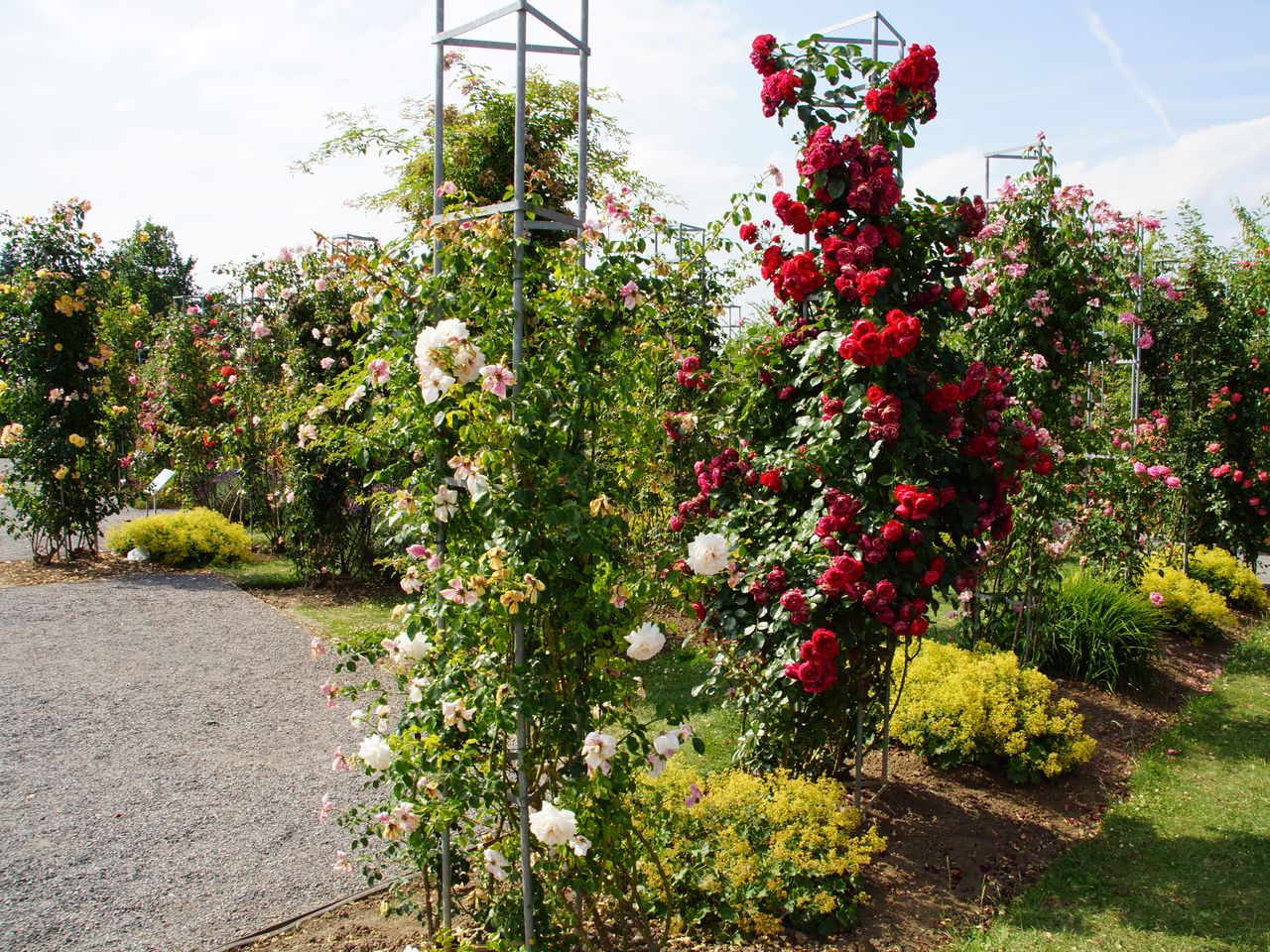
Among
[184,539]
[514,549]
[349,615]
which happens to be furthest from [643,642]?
[184,539]

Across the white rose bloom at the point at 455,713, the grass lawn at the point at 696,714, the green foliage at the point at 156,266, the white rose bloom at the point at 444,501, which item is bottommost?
the grass lawn at the point at 696,714

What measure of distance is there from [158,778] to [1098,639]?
513 centimetres

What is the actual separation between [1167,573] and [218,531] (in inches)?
343

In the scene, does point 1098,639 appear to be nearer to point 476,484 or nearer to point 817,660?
point 817,660

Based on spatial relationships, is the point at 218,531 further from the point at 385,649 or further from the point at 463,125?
the point at 385,649

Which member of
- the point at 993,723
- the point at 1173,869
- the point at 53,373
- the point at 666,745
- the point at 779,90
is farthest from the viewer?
the point at 53,373

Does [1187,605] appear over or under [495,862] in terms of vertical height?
under

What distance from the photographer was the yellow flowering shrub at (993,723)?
395cm

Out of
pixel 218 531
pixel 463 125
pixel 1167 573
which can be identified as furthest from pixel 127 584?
pixel 1167 573

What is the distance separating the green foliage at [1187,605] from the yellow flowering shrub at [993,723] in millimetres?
2861

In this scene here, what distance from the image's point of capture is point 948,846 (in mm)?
3377

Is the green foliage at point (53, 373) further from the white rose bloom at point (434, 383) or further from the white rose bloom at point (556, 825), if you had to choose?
the white rose bloom at point (556, 825)

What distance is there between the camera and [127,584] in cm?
798

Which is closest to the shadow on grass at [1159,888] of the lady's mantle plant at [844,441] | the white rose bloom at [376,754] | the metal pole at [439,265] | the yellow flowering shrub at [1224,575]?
the lady's mantle plant at [844,441]
